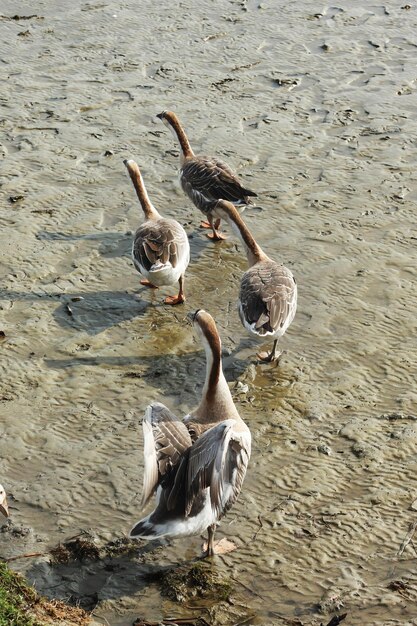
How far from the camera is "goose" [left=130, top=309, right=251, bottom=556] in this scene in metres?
5.41

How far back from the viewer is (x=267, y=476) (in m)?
6.56

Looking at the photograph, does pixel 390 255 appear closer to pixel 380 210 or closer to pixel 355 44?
pixel 380 210

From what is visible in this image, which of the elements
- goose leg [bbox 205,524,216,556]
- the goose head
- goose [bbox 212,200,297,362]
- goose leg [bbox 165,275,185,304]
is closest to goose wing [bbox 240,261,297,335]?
goose [bbox 212,200,297,362]

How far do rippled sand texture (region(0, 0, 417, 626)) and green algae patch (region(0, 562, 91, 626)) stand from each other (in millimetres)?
247

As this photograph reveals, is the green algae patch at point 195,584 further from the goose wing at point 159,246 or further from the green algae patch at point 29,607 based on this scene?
the goose wing at point 159,246

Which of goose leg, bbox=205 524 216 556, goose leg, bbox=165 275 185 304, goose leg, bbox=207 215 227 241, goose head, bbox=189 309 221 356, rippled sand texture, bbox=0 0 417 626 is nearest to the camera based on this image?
goose leg, bbox=205 524 216 556

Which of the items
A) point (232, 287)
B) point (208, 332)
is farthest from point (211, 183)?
point (208, 332)

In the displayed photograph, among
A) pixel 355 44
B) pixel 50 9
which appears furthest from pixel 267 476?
pixel 50 9

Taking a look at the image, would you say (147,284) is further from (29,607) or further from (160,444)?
(29,607)

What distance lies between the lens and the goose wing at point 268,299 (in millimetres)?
7516

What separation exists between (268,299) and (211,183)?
2577mm

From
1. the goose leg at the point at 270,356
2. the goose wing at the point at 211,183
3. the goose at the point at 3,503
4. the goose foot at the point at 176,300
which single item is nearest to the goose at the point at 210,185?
the goose wing at the point at 211,183

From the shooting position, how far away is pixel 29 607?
5.20 m

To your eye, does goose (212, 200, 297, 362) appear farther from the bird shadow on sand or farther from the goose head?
the bird shadow on sand
